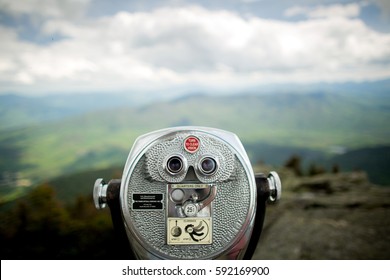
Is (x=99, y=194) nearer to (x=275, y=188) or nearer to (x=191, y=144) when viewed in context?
(x=191, y=144)

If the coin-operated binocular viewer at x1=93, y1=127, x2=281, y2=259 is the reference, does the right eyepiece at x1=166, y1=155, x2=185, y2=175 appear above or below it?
above

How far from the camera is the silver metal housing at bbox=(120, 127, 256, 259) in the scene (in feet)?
3.70

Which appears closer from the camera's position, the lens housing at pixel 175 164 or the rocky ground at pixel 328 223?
the lens housing at pixel 175 164

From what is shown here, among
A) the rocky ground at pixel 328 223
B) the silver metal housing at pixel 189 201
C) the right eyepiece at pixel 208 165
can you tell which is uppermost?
the right eyepiece at pixel 208 165

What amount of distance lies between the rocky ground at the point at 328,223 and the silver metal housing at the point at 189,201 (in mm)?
1705

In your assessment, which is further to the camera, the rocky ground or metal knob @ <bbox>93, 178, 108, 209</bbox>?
the rocky ground

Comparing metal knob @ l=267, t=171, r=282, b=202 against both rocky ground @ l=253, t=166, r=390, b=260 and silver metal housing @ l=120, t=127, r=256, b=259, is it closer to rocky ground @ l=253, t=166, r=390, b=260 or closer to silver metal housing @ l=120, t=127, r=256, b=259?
silver metal housing @ l=120, t=127, r=256, b=259

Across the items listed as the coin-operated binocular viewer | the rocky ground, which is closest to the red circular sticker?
the coin-operated binocular viewer

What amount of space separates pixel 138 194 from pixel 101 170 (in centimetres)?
668

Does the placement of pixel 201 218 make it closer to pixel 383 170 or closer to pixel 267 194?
pixel 267 194

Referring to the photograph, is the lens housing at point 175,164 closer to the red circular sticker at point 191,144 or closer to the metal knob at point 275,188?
the red circular sticker at point 191,144

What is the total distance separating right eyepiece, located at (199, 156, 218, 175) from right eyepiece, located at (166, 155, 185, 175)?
5 centimetres

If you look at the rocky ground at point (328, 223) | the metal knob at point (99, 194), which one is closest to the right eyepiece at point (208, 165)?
the metal knob at point (99, 194)

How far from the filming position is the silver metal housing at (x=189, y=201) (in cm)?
113
